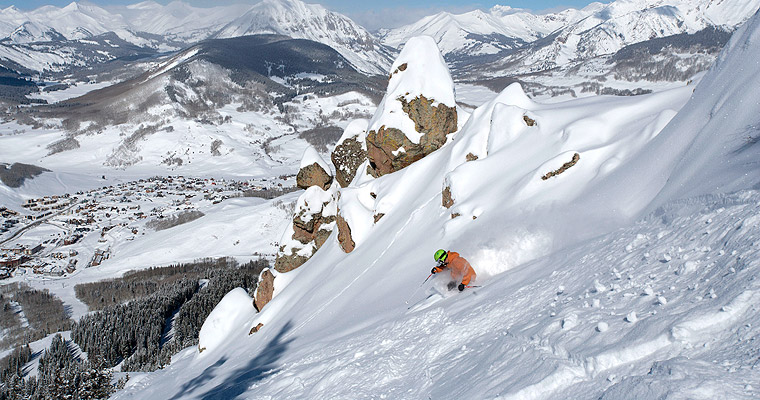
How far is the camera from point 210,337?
1169 inches

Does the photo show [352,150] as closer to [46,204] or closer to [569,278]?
[569,278]

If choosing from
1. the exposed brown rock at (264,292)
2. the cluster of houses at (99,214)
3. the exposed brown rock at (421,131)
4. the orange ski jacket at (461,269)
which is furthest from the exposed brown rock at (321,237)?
the cluster of houses at (99,214)

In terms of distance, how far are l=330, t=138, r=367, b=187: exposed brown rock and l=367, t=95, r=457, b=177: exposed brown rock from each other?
6.80 meters

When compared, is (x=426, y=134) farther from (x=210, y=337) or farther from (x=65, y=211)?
(x=65, y=211)

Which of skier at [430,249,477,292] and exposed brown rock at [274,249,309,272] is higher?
skier at [430,249,477,292]

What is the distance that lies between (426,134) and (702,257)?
23316mm

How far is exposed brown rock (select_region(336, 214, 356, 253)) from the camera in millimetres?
25922

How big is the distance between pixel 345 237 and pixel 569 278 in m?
19.4

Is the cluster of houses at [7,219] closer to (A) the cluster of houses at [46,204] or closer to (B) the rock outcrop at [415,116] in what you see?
(A) the cluster of houses at [46,204]

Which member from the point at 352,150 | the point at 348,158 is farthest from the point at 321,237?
the point at 352,150

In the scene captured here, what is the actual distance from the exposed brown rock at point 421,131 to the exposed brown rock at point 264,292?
14.0 m

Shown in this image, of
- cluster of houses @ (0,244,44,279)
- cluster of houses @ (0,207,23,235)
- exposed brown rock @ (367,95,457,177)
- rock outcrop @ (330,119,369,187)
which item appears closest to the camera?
exposed brown rock @ (367,95,457,177)

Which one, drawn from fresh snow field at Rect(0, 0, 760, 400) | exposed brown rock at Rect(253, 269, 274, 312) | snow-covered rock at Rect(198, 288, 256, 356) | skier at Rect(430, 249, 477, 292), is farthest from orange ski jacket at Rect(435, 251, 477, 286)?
snow-covered rock at Rect(198, 288, 256, 356)

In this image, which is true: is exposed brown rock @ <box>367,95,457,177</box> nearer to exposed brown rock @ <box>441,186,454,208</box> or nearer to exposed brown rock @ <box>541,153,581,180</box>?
exposed brown rock @ <box>441,186,454,208</box>
